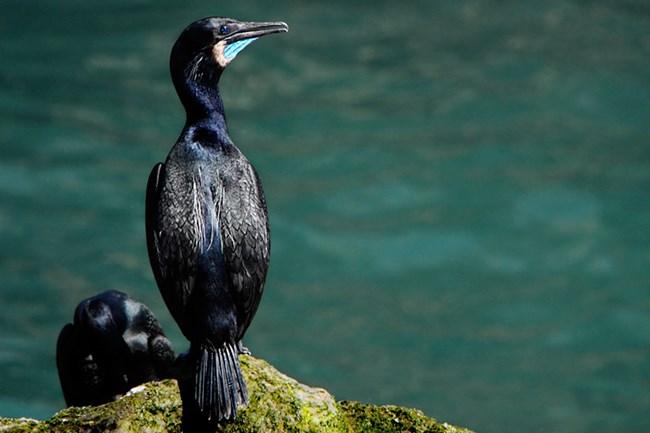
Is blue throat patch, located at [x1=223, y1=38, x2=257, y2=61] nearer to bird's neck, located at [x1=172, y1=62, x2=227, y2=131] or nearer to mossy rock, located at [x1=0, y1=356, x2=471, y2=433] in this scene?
bird's neck, located at [x1=172, y1=62, x2=227, y2=131]

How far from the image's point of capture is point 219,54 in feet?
18.0

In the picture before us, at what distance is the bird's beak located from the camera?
552cm

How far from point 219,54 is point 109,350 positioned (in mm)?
1493

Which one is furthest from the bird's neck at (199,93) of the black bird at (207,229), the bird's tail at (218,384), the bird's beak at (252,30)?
the bird's tail at (218,384)

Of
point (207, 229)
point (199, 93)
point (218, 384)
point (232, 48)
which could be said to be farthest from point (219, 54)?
point (218, 384)

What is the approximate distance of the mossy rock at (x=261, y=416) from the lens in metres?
4.78

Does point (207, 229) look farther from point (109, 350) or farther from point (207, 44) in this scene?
point (109, 350)

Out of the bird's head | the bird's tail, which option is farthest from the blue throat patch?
the bird's tail

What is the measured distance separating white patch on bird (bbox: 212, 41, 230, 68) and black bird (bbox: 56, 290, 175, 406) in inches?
49.7

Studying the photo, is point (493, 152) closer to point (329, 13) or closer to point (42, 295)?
point (329, 13)

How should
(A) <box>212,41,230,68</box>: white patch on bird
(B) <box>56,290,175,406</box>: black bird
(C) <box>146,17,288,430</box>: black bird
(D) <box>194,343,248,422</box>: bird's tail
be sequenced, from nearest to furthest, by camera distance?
(D) <box>194,343,248,422</box>: bird's tail → (C) <box>146,17,288,430</box>: black bird → (A) <box>212,41,230,68</box>: white patch on bird → (B) <box>56,290,175,406</box>: black bird

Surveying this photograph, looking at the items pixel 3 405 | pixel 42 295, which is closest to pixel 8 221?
pixel 42 295

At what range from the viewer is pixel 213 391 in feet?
15.5

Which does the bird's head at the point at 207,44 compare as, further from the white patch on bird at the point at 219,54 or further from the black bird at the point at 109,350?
the black bird at the point at 109,350
